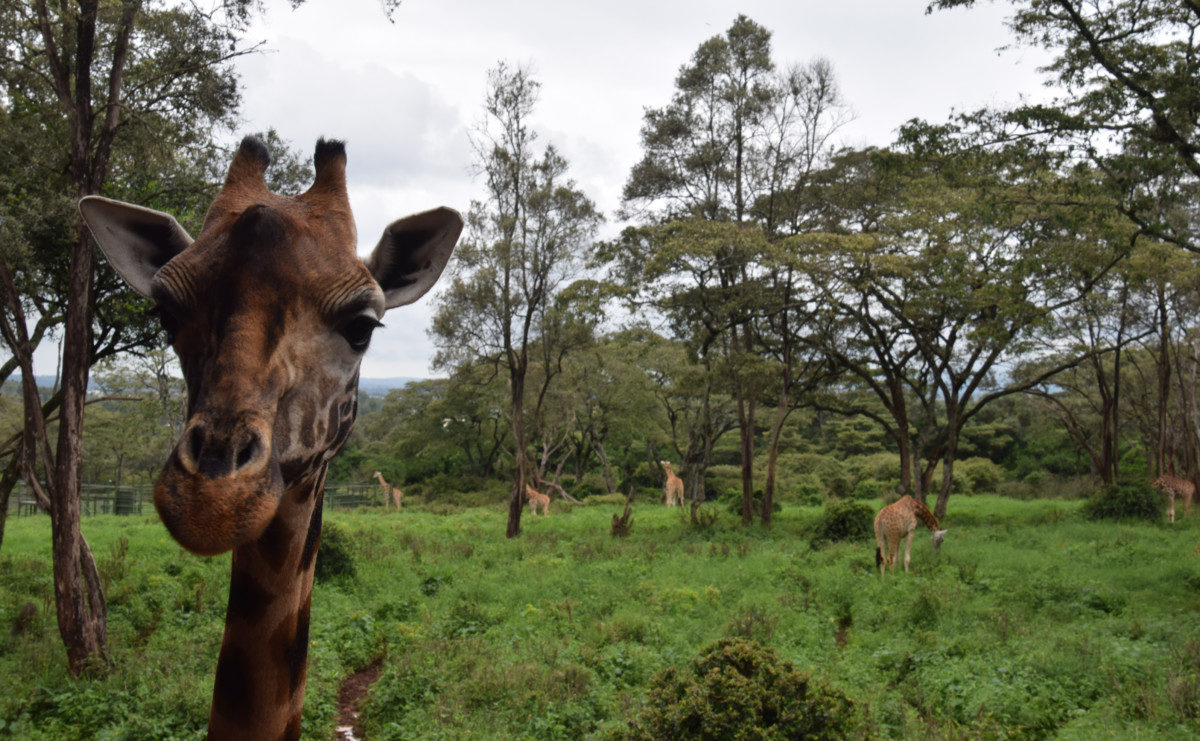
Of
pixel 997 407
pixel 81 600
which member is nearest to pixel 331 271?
pixel 81 600

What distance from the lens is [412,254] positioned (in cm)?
189

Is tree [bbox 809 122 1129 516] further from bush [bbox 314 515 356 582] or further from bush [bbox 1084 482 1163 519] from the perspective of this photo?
bush [bbox 314 515 356 582]

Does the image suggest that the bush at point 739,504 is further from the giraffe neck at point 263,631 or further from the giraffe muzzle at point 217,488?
the giraffe muzzle at point 217,488

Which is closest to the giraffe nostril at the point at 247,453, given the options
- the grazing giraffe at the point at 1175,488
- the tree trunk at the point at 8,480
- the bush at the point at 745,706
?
the bush at the point at 745,706

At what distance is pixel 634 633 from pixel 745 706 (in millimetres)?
4609

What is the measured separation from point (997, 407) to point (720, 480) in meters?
19.2

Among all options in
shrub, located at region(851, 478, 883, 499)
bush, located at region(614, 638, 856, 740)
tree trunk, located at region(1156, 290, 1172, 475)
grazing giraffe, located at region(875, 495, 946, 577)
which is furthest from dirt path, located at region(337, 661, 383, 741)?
shrub, located at region(851, 478, 883, 499)

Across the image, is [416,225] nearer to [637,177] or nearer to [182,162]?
[182,162]

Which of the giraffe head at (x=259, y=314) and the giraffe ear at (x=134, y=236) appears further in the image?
the giraffe ear at (x=134, y=236)

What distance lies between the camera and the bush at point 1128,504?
64.1 feet

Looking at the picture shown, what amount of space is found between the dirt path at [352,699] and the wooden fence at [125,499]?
14098 millimetres

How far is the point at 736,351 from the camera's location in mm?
20547

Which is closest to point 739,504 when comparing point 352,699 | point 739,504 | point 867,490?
point 739,504

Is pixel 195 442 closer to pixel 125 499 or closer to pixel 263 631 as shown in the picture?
pixel 263 631
